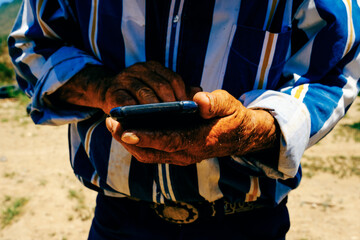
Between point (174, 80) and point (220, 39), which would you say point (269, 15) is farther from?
point (174, 80)

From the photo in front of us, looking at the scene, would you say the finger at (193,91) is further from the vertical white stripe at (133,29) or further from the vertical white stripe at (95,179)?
the vertical white stripe at (95,179)

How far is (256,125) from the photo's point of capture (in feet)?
3.00

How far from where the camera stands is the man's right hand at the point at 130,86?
0.90 metres

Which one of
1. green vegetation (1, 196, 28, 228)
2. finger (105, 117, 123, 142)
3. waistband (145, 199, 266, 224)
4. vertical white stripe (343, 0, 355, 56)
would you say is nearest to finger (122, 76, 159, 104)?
finger (105, 117, 123, 142)

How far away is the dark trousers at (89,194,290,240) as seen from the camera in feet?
4.15

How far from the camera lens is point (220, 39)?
105cm

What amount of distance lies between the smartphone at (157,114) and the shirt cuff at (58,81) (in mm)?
417

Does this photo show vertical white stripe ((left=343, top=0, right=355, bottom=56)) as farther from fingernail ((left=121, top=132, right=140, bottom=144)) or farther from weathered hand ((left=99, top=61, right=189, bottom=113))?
fingernail ((left=121, top=132, right=140, bottom=144))

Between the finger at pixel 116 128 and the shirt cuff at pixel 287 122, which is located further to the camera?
the shirt cuff at pixel 287 122

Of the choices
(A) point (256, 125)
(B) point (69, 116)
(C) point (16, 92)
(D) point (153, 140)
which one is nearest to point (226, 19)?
(A) point (256, 125)

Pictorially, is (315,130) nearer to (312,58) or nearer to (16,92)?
(312,58)

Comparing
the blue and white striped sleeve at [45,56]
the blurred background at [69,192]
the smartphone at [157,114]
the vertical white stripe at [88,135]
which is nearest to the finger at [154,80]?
the smartphone at [157,114]

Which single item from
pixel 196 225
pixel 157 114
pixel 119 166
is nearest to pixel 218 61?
pixel 157 114

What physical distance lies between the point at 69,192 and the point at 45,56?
2.49 meters
